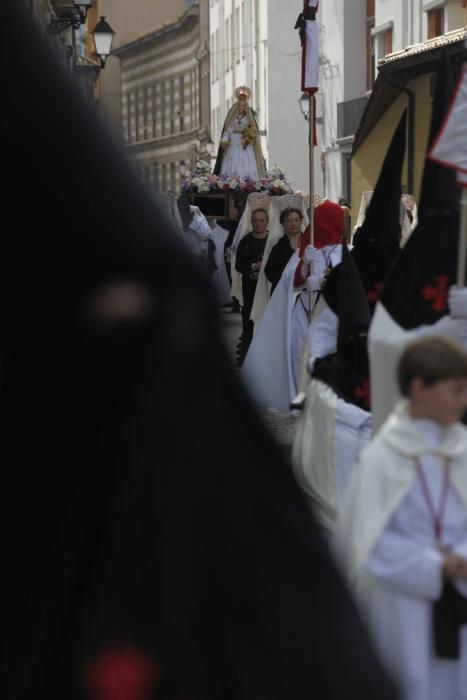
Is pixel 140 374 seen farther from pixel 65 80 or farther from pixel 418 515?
pixel 418 515

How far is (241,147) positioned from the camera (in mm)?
25484

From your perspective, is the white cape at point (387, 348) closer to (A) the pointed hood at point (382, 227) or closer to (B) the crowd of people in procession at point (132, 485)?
(A) the pointed hood at point (382, 227)

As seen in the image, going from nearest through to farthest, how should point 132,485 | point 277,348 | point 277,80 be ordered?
1. point 132,485
2. point 277,348
3. point 277,80

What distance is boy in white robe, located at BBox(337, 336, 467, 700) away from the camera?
161 inches

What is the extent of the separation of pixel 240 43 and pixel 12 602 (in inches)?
2196

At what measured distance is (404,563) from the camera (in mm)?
4074

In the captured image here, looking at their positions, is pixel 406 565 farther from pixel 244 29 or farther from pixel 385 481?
pixel 244 29

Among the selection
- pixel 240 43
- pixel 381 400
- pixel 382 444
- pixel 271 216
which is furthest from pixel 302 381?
pixel 240 43

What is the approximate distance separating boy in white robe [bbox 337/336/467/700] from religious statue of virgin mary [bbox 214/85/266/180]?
2084cm

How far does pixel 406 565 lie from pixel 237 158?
70.7 ft

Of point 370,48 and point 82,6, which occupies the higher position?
point 370,48

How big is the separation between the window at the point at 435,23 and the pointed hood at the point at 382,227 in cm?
2606

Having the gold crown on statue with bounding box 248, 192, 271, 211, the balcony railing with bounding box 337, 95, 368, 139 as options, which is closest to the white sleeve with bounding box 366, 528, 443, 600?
the gold crown on statue with bounding box 248, 192, 271, 211

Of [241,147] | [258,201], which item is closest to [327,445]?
[258,201]
